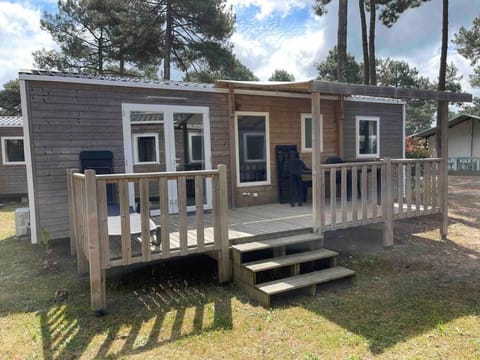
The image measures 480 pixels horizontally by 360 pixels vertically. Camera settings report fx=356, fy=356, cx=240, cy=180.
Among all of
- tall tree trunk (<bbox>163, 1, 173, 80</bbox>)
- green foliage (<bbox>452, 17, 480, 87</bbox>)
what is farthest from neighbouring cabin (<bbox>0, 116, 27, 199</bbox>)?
green foliage (<bbox>452, 17, 480, 87</bbox>)

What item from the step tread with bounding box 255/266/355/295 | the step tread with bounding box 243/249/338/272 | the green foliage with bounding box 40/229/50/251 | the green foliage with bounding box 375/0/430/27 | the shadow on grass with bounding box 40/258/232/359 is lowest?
the shadow on grass with bounding box 40/258/232/359

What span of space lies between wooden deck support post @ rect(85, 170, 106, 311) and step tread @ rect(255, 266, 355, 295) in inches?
58.4

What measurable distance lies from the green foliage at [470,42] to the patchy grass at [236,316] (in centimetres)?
1656

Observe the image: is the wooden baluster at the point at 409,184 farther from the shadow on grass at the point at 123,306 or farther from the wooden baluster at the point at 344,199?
the shadow on grass at the point at 123,306

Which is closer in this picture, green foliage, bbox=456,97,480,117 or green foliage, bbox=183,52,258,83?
green foliage, bbox=183,52,258,83

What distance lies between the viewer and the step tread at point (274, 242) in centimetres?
392

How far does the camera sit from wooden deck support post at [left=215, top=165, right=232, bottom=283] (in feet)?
12.4

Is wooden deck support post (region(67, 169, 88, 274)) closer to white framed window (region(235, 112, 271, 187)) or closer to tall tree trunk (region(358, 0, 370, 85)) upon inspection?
white framed window (region(235, 112, 271, 187))

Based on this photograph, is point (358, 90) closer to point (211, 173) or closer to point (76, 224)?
point (211, 173)

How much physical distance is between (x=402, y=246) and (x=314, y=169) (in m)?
2.15

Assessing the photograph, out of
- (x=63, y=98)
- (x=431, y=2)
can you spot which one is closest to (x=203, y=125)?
(x=63, y=98)

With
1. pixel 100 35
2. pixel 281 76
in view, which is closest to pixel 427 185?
pixel 100 35

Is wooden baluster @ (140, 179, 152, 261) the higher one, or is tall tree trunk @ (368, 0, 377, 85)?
tall tree trunk @ (368, 0, 377, 85)

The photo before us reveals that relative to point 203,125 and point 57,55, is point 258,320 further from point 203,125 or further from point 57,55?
point 57,55
